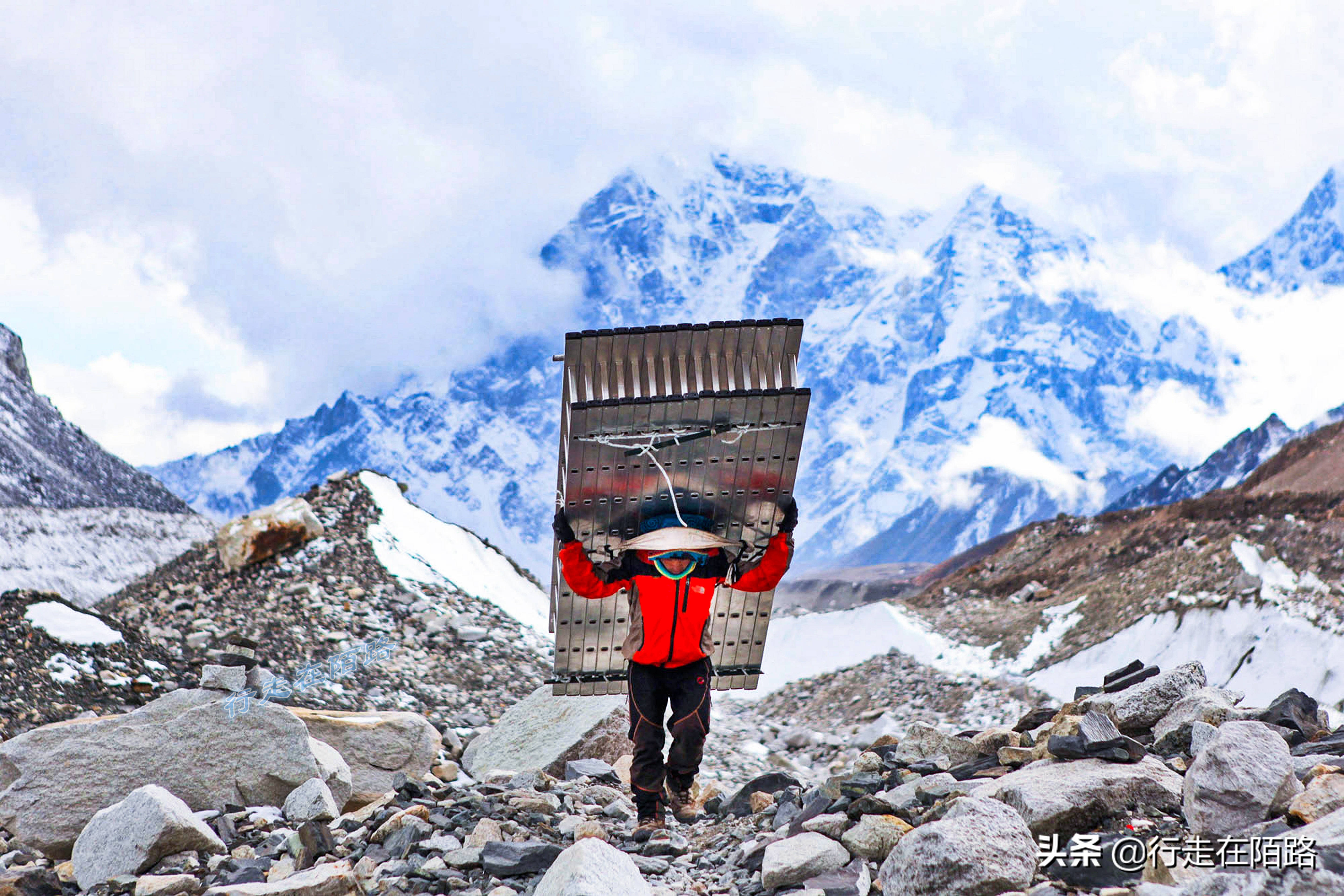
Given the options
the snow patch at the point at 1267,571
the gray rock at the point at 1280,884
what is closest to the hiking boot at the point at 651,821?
the gray rock at the point at 1280,884

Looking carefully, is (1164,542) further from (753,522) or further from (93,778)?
(93,778)

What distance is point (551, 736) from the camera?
32.0ft

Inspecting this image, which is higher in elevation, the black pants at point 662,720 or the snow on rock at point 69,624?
the snow on rock at point 69,624

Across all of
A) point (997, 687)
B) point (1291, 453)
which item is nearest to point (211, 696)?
point (997, 687)

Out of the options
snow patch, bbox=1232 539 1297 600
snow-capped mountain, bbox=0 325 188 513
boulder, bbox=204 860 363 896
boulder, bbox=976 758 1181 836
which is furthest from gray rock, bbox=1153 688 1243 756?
snow-capped mountain, bbox=0 325 188 513

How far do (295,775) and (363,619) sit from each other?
292 inches

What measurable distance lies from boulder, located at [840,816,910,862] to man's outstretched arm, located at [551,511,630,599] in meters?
2.40

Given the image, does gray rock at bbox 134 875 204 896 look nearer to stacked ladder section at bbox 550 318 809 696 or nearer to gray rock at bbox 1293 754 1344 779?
stacked ladder section at bbox 550 318 809 696

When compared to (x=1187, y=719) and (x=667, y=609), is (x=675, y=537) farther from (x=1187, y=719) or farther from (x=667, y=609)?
(x=1187, y=719)

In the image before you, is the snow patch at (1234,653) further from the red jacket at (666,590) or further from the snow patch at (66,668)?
the snow patch at (66,668)

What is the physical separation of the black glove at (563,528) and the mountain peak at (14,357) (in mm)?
25037

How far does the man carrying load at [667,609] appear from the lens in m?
6.77

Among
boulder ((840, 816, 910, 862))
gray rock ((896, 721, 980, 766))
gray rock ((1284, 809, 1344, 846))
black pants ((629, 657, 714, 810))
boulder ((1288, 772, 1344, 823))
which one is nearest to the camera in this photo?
gray rock ((1284, 809, 1344, 846))

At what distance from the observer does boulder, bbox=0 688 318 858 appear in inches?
283
